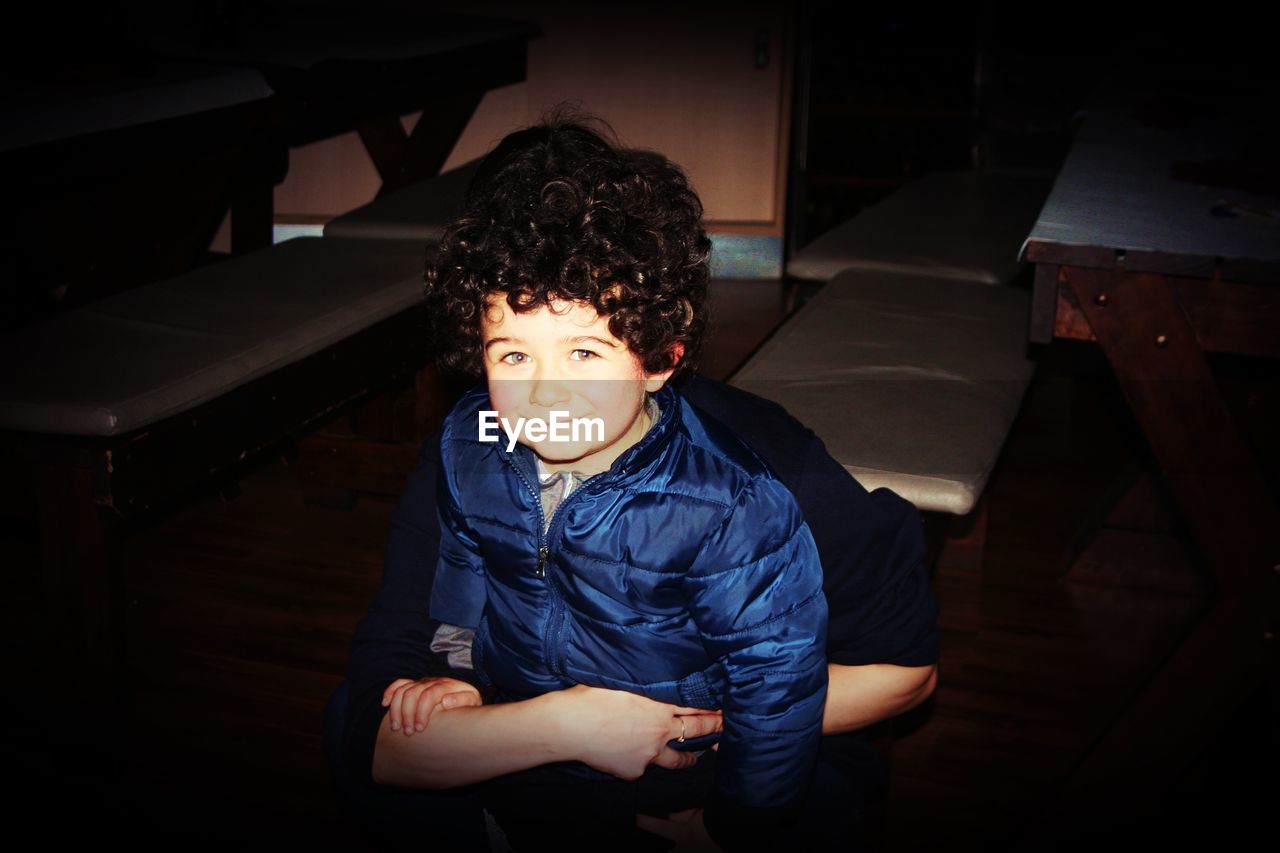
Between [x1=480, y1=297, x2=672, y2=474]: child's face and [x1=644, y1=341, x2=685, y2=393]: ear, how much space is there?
0.05 meters

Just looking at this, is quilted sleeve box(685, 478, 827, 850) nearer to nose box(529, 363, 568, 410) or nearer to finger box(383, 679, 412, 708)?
nose box(529, 363, 568, 410)

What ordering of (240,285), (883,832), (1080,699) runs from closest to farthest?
→ (883,832)
(1080,699)
(240,285)

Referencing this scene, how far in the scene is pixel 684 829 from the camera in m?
1.27

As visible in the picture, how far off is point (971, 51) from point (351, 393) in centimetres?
383

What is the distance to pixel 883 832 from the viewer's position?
1.94 metres

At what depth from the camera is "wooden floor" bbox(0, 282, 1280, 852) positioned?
1950mm

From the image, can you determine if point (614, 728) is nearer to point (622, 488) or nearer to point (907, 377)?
point (622, 488)

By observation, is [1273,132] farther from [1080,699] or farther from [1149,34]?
[1149,34]

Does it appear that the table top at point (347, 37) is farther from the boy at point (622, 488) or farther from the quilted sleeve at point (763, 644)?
the quilted sleeve at point (763, 644)

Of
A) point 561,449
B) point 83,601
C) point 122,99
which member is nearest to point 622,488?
point 561,449

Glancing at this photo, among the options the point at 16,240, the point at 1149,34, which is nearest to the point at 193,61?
the point at 16,240

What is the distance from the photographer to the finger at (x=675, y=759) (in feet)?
4.08

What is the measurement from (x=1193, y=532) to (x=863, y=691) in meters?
0.76

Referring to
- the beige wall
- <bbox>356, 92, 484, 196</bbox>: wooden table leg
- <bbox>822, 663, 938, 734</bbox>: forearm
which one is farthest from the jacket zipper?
the beige wall
